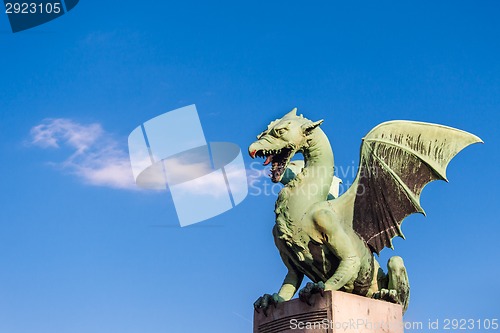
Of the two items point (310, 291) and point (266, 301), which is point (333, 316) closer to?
point (310, 291)

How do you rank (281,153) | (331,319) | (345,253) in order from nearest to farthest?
(331,319) < (345,253) < (281,153)

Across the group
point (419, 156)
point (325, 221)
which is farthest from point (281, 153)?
point (419, 156)

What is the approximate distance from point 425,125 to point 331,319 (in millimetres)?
3098

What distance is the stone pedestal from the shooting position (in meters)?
7.41

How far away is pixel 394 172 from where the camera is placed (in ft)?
29.3

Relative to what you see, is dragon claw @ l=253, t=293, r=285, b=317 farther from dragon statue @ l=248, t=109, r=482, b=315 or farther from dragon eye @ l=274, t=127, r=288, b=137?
dragon eye @ l=274, t=127, r=288, b=137

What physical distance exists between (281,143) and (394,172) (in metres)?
1.63

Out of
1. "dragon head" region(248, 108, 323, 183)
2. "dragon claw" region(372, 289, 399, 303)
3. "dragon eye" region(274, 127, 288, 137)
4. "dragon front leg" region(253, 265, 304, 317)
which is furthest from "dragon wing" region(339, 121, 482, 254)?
"dragon eye" region(274, 127, 288, 137)

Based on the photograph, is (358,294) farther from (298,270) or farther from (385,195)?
(385,195)

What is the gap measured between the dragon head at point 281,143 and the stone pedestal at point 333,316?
181 centimetres

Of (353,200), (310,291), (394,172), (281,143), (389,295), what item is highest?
(281,143)

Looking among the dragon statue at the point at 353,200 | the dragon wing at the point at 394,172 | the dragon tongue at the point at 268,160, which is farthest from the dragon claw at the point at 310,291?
the dragon tongue at the point at 268,160

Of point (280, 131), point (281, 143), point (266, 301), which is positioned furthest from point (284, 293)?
point (280, 131)

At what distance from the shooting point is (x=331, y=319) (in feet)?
24.1
